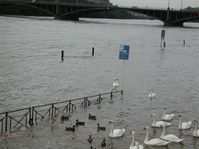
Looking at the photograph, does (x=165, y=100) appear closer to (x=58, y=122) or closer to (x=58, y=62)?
(x=58, y=122)

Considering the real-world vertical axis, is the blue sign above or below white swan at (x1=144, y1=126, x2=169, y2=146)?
above

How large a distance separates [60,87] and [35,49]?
32.6 m

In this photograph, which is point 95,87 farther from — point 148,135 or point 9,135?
point 9,135

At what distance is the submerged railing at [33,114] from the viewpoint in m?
25.1

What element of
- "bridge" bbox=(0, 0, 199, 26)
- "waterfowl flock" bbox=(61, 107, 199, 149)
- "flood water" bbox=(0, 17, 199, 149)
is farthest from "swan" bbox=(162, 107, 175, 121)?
"bridge" bbox=(0, 0, 199, 26)

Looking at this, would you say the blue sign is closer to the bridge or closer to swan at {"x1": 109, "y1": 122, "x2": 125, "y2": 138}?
swan at {"x1": 109, "y1": 122, "x2": 125, "y2": 138}

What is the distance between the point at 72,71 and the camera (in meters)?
50.6

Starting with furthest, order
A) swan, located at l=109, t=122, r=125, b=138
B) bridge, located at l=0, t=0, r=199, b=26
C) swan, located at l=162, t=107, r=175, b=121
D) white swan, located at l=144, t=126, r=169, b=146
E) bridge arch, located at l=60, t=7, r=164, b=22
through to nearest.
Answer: bridge, located at l=0, t=0, r=199, b=26, bridge arch, located at l=60, t=7, r=164, b=22, swan, located at l=162, t=107, r=175, b=121, swan, located at l=109, t=122, r=125, b=138, white swan, located at l=144, t=126, r=169, b=146

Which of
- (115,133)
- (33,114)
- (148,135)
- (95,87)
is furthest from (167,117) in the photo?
(95,87)

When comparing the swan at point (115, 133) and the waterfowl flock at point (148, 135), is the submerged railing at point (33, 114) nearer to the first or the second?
the waterfowl flock at point (148, 135)

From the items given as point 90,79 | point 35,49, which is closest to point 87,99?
point 90,79

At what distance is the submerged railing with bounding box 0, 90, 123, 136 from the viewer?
25062mm

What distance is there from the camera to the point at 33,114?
27.7 metres

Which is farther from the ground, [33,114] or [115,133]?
[33,114]
